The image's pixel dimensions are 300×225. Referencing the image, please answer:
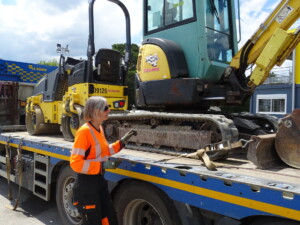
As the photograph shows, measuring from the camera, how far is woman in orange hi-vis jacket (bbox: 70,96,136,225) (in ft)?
9.28

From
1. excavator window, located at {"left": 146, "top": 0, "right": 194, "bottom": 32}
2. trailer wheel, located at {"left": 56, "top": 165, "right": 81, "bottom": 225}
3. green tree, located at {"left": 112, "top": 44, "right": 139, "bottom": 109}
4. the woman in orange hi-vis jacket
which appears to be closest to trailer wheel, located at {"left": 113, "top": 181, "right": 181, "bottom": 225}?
the woman in orange hi-vis jacket

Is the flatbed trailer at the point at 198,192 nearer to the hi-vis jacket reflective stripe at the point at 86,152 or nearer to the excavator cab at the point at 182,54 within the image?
the hi-vis jacket reflective stripe at the point at 86,152

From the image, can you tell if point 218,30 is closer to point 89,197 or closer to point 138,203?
point 138,203

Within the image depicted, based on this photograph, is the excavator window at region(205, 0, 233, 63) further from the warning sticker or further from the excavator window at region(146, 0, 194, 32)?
the warning sticker

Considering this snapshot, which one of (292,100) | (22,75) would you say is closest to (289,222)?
(22,75)

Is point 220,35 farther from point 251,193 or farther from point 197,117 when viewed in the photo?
point 251,193

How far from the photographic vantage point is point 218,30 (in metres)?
4.86

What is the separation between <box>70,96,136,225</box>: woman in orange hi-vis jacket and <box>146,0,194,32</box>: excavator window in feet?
7.53

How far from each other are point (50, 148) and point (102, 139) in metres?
1.96

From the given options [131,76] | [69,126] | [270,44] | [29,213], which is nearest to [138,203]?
[270,44]

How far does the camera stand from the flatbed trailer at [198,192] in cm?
209

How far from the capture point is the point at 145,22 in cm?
504

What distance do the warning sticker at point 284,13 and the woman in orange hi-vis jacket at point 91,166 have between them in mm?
2800

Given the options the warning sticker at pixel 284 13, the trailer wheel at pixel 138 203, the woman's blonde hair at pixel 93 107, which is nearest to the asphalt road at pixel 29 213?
the trailer wheel at pixel 138 203
